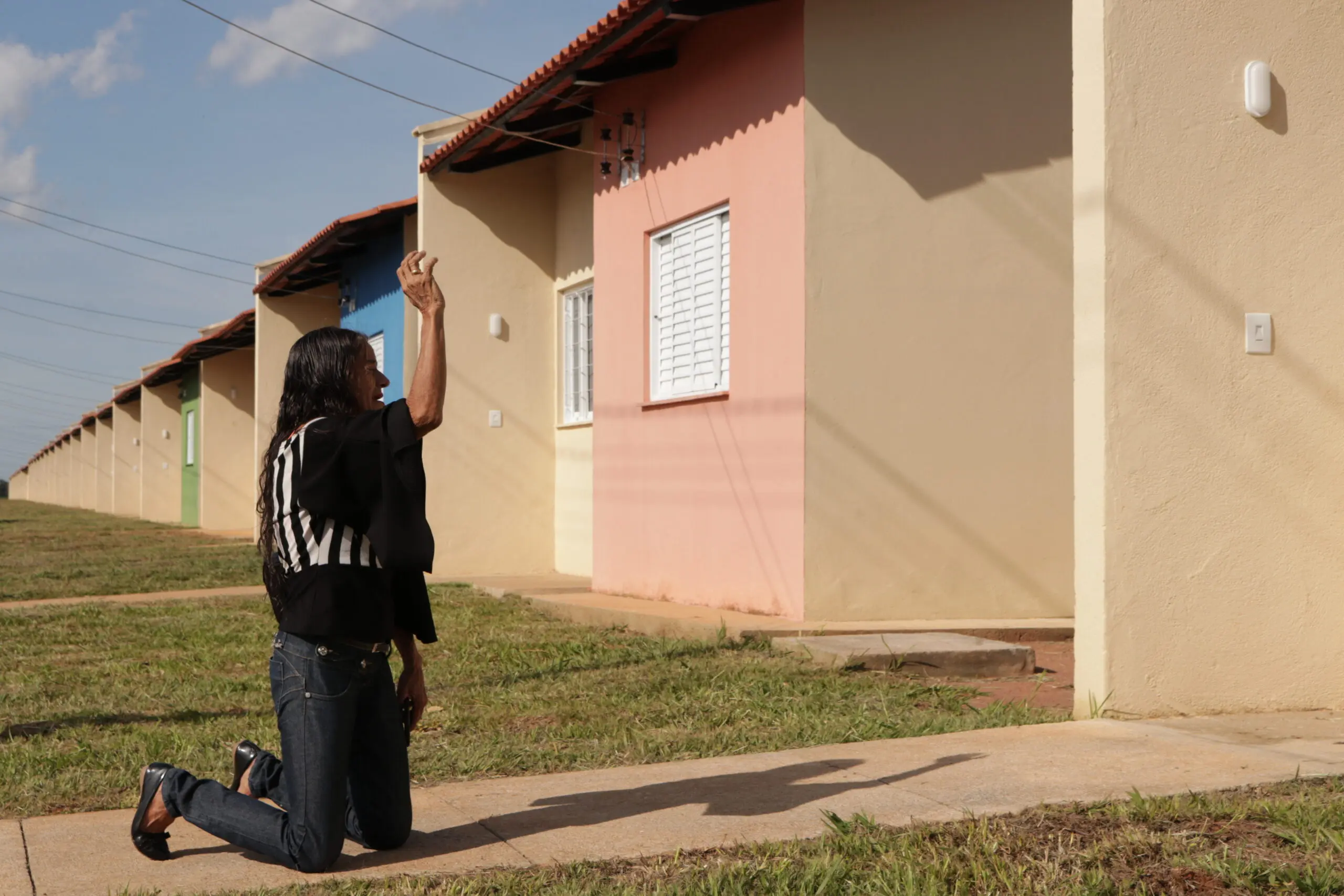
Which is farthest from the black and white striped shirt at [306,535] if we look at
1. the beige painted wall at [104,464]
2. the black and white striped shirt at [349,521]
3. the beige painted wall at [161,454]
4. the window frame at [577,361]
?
the beige painted wall at [104,464]

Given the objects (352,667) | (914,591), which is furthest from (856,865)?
(914,591)

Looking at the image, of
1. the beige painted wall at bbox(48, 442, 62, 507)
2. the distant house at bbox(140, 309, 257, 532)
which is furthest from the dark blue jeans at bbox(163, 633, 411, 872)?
the beige painted wall at bbox(48, 442, 62, 507)

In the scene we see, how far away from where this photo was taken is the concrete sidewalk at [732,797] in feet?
12.8

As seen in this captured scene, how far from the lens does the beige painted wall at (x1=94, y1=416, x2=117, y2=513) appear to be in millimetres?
48406

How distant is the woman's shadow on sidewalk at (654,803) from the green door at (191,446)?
90.7ft

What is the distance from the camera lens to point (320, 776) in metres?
3.71

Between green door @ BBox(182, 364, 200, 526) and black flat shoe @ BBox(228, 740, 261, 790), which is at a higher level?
green door @ BBox(182, 364, 200, 526)

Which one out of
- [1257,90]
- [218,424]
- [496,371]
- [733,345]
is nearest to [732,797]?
→ [1257,90]

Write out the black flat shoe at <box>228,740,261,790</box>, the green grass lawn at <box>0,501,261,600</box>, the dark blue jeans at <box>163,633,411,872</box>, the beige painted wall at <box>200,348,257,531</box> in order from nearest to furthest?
the dark blue jeans at <box>163,633,411,872</box>
the black flat shoe at <box>228,740,261,790</box>
the green grass lawn at <box>0,501,261,600</box>
the beige painted wall at <box>200,348,257,531</box>

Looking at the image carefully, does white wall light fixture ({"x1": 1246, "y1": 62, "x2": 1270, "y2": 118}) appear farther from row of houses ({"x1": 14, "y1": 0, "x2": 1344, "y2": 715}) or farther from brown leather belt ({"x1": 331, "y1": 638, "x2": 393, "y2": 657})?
brown leather belt ({"x1": 331, "y1": 638, "x2": 393, "y2": 657})

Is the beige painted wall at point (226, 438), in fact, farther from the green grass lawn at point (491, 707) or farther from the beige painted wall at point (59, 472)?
the beige painted wall at point (59, 472)

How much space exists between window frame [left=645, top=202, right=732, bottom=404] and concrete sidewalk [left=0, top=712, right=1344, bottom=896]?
4.70m

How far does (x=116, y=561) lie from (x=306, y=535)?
16.1 metres

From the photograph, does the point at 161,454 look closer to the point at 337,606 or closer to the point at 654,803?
the point at 654,803
